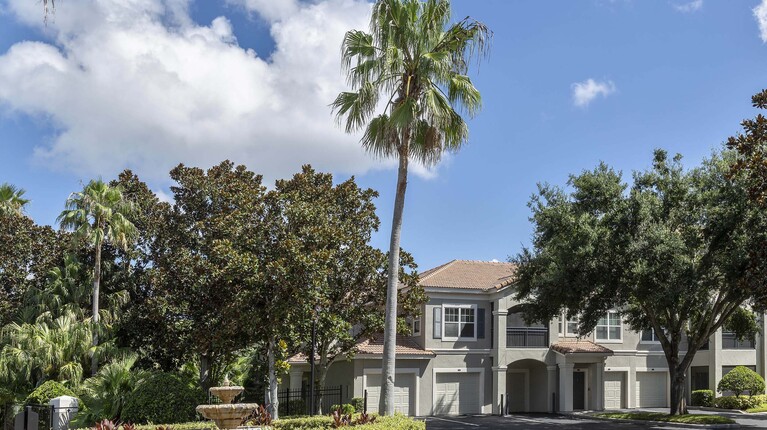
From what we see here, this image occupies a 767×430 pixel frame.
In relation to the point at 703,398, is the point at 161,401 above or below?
above

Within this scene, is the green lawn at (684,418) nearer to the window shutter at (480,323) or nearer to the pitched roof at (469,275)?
the window shutter at (480,323)

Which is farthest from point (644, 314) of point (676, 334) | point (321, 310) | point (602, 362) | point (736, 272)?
point (321, 310)

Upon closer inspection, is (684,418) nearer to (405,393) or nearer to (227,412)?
(405,393)

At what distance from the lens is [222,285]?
2525cm

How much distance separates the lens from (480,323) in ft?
119

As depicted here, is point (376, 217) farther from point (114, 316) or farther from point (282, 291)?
point (114, 316)

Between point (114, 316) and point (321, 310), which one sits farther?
point (114, 316)

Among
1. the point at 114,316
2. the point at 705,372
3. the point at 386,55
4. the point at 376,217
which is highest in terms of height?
the point at 386,55

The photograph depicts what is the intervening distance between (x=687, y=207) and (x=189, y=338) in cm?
1791

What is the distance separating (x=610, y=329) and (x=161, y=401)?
23.1 meters

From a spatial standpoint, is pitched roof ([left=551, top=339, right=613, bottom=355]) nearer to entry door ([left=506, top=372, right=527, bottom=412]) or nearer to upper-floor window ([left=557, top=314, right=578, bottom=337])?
upper-floor window ([left=557, top=314, right=578, bottom=337])

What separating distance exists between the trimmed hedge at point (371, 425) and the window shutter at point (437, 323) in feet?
52.5

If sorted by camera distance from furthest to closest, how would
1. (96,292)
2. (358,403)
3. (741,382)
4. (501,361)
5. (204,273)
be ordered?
(741,382), (501,361), (358,403), (96,292), (204,273)

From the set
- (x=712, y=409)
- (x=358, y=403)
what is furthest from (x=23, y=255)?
(x=712, y=409)
